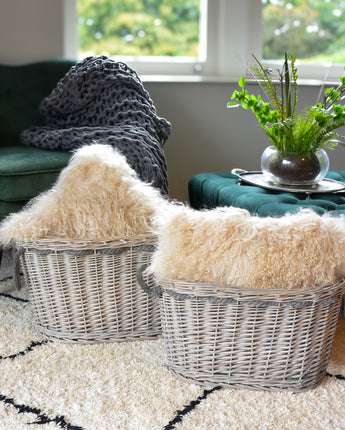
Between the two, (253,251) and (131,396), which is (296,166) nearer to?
(253,251)

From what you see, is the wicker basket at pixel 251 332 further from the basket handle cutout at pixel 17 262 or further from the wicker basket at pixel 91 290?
the basket handle cutout at pixel 17 262

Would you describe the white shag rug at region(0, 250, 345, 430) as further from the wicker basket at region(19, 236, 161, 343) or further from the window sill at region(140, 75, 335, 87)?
the window sill at region(140, 75, 335, 87)

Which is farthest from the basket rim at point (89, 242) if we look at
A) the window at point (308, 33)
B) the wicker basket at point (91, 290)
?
the window at point (308, 33)

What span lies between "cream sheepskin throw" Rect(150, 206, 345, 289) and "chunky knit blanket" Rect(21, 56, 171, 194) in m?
0.65

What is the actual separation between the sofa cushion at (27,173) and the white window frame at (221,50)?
1.13 metres

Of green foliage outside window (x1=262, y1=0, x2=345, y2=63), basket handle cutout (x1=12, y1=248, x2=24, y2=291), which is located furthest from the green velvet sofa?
green foliage outside window (x1=262, y1=0, x2=345, y2=63)

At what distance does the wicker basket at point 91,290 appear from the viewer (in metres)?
1.44

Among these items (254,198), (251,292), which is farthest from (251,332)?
(254,198)

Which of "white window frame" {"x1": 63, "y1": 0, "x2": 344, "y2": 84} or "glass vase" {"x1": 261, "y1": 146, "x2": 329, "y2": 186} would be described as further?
"white window frame" {"x1": 63, "y1": 0, "x2": 344, "y2": 84}

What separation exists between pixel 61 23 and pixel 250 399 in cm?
213

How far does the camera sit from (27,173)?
1827 millimetres

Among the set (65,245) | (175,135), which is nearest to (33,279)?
(65,245)

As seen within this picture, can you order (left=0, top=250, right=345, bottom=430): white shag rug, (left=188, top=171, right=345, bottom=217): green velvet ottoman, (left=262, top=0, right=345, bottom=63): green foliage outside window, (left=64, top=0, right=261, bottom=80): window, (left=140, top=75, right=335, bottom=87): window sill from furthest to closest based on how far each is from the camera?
(left=262, top=0, right=345, bottom=63): green foliage outside window, (left=64, top=0, right=261, bottom=80): window, (left=140, top=75, right=335, bottom=87): window sill, (left=188, top=171, right=345, bottom=217): green velvet ottoman, (left=0, top=250, right=345, bottom=430): white shag rug

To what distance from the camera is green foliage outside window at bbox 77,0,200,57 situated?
2920 millimetres
